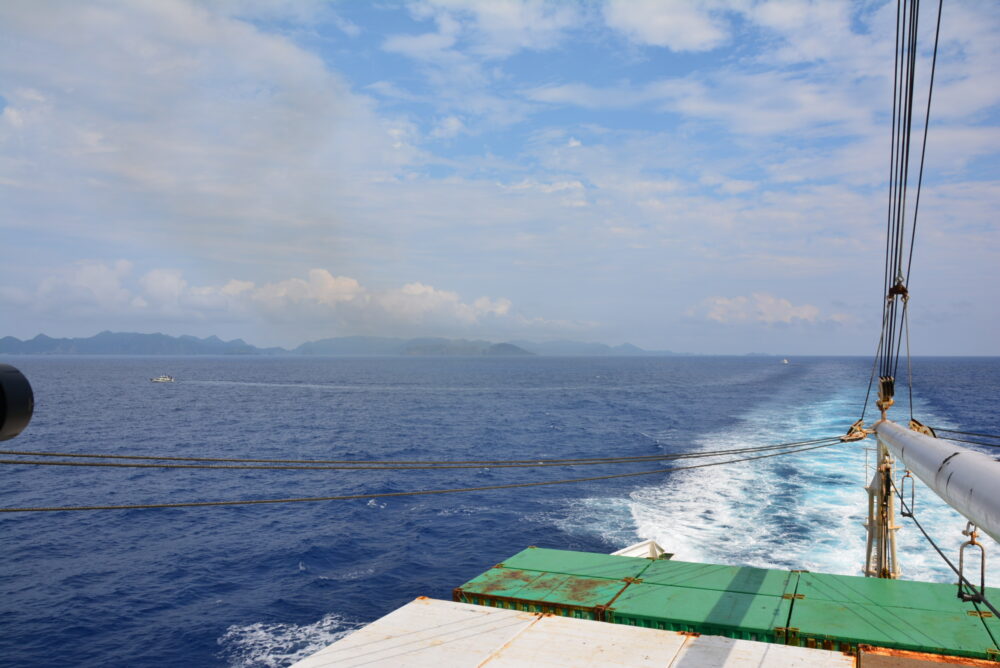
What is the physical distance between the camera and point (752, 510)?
1731 inches

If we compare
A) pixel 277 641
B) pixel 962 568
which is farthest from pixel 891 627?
pixel 277 641

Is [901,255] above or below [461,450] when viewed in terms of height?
above

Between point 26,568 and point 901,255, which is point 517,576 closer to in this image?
point 901,255

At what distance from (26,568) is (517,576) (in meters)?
30.4

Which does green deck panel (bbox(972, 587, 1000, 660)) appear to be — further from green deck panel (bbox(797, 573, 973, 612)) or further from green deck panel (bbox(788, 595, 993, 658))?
green deck panel (bbox(797, 573, 973, 612))

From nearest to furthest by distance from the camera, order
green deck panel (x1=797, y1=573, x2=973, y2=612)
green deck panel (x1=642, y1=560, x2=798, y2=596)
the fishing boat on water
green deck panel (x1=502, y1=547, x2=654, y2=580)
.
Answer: the fishing boat on water → green deck panel (x1=797, y1=573, x2=973, y2=612) → green deck panel (x1=642, y1=560, x2=798, y2=596) → green deck panel (x1=502, y1=547, x2=654, y2=580)

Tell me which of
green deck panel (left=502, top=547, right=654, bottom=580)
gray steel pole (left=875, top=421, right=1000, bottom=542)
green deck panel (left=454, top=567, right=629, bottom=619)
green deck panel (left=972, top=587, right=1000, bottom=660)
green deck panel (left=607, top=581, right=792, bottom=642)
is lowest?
green deck panel (left=502, top=547, right=654, bottom=580)

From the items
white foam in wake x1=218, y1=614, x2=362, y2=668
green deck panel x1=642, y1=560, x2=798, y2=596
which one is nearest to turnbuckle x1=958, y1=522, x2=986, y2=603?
green deck panel x1=642, y1=560, x2=798, y2=596

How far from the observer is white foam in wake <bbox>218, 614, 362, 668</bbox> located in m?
25.2

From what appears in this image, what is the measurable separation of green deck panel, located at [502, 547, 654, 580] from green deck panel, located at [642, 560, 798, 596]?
0.63 m

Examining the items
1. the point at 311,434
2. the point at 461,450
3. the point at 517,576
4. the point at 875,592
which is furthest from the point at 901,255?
the point at 311,434

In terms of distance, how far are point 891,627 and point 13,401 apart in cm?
2010

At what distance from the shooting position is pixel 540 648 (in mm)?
15172

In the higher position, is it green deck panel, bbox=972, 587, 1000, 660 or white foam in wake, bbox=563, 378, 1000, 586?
green deck panel, bbox=972, 587, 1000, 660
